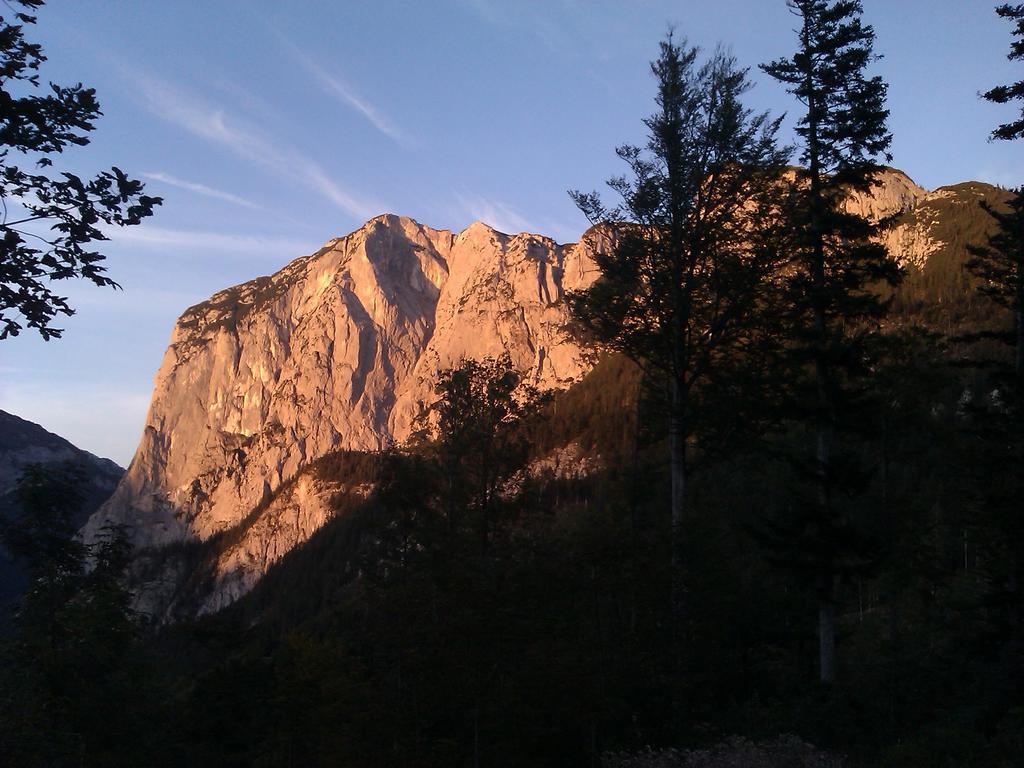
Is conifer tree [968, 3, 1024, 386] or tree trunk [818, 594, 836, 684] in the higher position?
conifer tree [968, 3, 1024, 386]

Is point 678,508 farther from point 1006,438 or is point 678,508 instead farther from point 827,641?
point 1006,438

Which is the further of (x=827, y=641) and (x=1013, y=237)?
(x=1013, y=237)

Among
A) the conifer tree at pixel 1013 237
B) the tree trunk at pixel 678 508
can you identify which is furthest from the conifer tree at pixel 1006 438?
the tree trunk at pixel 678 508

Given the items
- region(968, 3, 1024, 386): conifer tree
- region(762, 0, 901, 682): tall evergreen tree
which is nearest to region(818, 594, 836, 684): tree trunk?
region(762, 0, 901, 682): tall evergreen tree

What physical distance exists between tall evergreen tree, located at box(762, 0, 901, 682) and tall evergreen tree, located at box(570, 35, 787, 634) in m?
1.12

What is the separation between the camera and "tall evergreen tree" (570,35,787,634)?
1861cm

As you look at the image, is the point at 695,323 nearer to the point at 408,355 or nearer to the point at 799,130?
the point at 799,130

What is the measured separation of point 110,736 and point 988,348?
84.7 m

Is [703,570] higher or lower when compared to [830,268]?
lower

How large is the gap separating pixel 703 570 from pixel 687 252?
7267 millimetres

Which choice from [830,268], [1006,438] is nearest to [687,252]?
[830,268]

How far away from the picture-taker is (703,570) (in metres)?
19.4

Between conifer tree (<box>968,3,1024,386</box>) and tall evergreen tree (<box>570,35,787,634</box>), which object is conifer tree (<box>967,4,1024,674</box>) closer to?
conifer tree (<box>968,3,1024,386</box>)

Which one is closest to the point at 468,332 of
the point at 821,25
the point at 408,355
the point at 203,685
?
the point at 408,355
